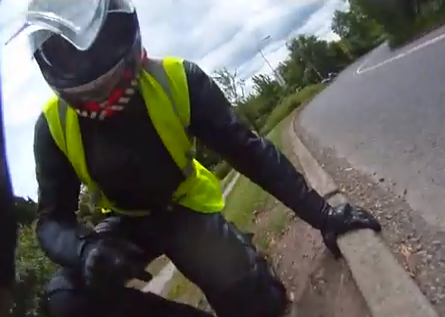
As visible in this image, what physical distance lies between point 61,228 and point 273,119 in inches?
991

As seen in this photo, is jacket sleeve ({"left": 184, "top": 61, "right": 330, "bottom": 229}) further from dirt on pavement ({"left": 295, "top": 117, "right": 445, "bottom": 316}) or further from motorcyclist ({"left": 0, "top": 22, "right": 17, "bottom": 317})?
motorcyclist ({"left": 0, "top": 22, "right": 17, "bottom": 317})

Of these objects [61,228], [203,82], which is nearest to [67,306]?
[61,228]

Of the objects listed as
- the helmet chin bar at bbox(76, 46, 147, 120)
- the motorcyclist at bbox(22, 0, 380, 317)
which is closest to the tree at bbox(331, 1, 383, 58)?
the motorcyclist at bbox(22, 0, 380, 317)

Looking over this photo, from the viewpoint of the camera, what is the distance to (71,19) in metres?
2.83

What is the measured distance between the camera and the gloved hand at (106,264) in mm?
2805

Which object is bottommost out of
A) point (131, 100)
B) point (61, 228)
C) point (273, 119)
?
point (273, 119)

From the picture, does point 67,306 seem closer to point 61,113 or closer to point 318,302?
point 61,113

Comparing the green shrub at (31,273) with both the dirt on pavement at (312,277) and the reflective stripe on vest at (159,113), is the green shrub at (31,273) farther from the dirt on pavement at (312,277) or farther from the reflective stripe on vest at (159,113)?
the reflective stripe on vest at (159,113)

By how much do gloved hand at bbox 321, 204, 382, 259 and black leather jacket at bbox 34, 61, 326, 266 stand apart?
0.51 feet

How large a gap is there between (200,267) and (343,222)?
2.19ft

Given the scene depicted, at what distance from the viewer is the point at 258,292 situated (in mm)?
3381

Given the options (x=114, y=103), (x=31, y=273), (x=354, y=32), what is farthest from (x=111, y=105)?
(x=354, y=32)

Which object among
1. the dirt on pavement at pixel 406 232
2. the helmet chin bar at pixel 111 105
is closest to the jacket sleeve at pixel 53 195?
the helmet chin bar at pixel 111 105

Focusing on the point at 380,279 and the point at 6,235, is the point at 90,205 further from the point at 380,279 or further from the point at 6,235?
the point at 6,235
